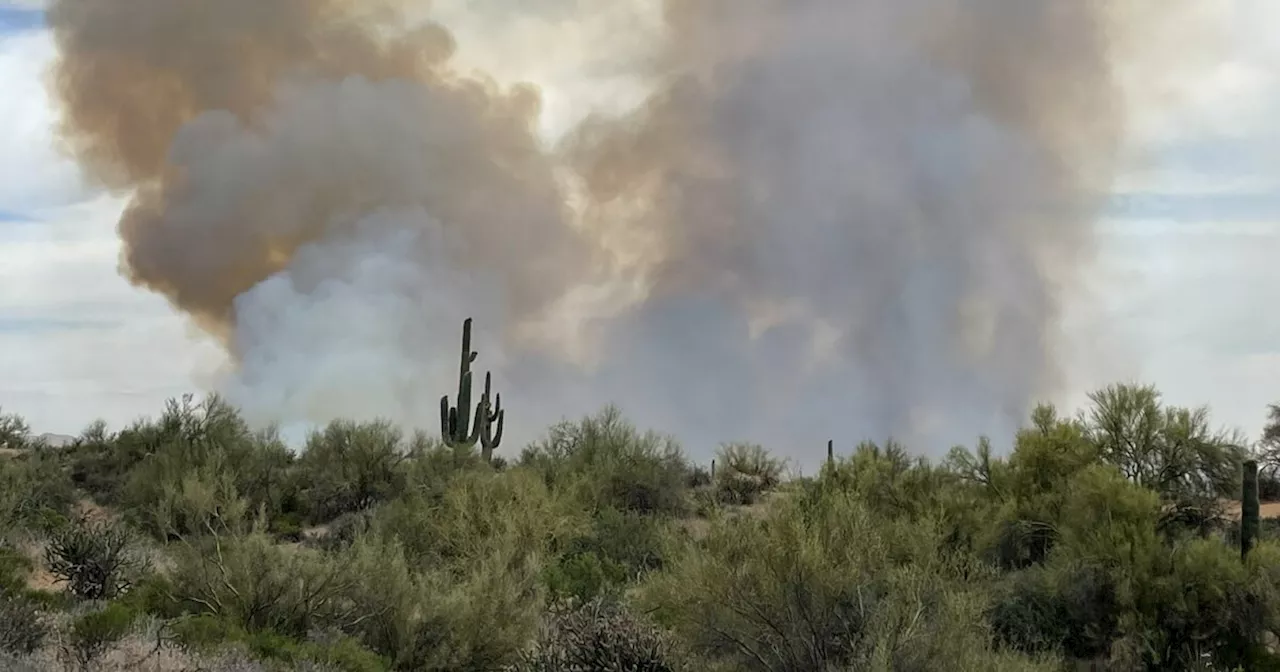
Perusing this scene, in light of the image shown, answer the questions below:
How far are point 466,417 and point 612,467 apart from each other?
16.2 ft

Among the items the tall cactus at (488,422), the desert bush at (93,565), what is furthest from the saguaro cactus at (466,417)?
the desert bush at (93,565)

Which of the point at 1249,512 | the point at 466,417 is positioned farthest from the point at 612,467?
the point at 1249,512

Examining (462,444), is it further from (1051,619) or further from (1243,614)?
(1243,614)

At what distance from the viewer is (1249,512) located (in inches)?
724

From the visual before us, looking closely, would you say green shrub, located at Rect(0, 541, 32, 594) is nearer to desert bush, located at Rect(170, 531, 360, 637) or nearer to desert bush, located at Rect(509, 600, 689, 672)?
desert bush, located at Rect(170, 531, 360, 637)

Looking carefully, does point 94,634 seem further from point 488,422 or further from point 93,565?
point 488,422

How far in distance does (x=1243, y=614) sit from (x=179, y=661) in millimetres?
14228

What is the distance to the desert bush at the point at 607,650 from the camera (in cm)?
1073

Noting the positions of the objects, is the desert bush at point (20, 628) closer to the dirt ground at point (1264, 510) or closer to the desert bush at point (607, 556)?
the desert bush at point (607, 556)

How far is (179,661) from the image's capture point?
390 inches

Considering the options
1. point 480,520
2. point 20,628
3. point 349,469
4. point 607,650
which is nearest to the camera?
point 20,628

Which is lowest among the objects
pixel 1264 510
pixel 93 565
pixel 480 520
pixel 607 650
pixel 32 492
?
pixel 607 650

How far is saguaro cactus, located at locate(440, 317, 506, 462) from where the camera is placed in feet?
99.5

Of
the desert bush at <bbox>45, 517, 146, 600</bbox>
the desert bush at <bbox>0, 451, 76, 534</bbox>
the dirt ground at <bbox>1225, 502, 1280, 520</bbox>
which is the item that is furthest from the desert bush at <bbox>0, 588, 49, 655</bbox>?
the dirt ground at <bbox>1225, 502, 1280, 520</bbox>
